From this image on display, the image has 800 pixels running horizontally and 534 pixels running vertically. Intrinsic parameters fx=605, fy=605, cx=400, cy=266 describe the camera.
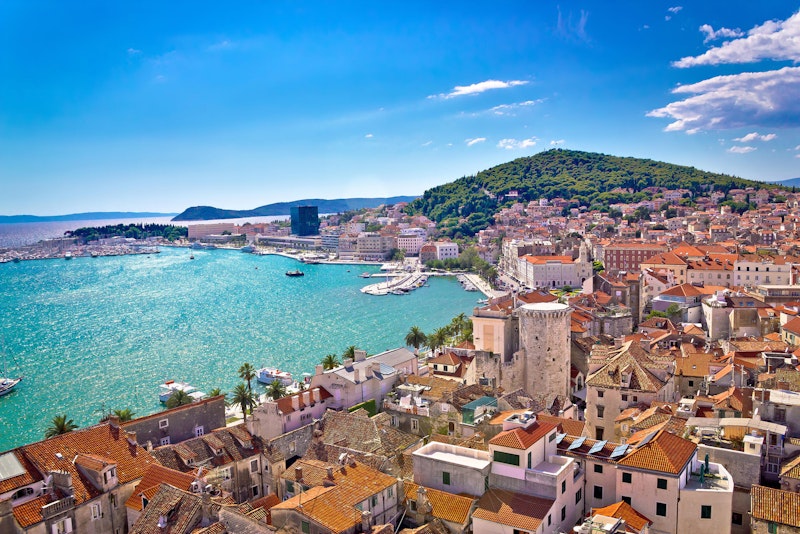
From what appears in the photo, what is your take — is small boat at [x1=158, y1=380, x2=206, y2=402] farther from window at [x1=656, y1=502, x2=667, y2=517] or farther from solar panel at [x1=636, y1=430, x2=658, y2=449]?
window at [x1=656, y1=502, x2=667, y2=517]

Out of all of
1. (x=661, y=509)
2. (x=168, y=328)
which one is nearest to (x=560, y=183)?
(x=168, y=328)

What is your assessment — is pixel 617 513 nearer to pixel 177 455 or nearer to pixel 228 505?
pixel 228 505

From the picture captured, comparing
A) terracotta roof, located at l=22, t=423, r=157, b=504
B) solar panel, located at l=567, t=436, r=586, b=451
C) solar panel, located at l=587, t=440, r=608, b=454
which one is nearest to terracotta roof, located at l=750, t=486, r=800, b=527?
solar panel, located at l=587, t=440, r=608, b=454

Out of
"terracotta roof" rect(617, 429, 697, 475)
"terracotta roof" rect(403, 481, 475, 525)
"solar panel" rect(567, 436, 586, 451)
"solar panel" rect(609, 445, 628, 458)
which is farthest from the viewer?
"solar panel" rect(567, 436, 586, 451)

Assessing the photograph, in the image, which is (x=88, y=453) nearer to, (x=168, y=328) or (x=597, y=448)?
(x=597, y=448)

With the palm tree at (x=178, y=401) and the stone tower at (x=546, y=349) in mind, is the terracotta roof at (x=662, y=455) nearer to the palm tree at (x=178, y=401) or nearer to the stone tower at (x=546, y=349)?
the stone tower at (x=546, y=349)
